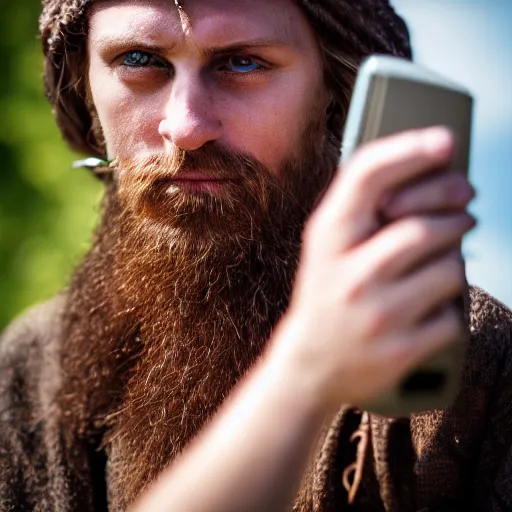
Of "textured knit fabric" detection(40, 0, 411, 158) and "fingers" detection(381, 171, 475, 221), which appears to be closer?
"fingers" detection(381, 171, 475, 221)

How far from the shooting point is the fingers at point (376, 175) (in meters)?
0.87

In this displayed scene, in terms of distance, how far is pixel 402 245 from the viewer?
0.86m

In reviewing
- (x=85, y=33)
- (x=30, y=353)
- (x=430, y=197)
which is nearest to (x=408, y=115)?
(x=430, y=197)

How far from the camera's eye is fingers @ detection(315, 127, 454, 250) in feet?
2.85

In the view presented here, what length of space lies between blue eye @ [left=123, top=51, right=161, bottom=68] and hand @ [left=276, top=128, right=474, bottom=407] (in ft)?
2.75

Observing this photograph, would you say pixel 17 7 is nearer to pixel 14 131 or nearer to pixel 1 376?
pixel 14 131

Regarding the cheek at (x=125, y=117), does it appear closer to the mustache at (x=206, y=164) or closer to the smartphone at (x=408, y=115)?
the mustache at (x=206, y=164)

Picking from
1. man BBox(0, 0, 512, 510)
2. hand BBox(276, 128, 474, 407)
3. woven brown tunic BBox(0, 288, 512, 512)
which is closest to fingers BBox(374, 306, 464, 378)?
hand BBox(276, 128, 474, 407)

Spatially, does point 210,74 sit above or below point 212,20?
below

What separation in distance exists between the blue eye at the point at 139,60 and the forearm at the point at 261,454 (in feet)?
3.00

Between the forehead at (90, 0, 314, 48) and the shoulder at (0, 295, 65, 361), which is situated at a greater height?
the forehead at (90, 0, 314, 48)

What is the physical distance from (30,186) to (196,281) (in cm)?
358

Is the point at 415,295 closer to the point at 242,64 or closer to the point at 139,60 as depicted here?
the point at 242,64

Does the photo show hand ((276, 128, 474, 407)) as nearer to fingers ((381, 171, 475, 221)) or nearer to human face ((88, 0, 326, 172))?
fingers ((381, 171, 475, 221))
